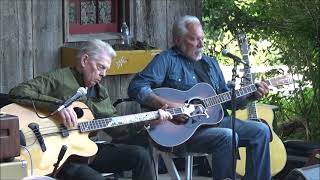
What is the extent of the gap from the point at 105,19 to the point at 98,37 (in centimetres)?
20

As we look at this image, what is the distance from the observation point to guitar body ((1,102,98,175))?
4547 mm

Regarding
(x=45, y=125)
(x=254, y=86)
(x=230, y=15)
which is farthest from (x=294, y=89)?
(x=45, y=125)

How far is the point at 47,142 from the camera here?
15.2 feet

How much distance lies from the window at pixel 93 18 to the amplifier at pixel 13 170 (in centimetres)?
222

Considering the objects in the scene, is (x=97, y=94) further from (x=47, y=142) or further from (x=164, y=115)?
(x=47, y=142)

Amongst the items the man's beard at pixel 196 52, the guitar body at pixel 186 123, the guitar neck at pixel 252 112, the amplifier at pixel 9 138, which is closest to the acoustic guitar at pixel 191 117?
the guitar body at pixel 186 123

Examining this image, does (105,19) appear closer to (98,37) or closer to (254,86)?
(98,37)

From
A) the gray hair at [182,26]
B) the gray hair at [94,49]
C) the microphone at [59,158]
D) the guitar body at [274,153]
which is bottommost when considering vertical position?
the guitar body at [274,153]

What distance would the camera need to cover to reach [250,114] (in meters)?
5.99

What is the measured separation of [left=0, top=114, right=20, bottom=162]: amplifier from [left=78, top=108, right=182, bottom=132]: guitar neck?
755 millimetres

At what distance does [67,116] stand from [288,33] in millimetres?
2809

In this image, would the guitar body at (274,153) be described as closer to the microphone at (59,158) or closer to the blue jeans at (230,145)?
the blue jeans at (230,145)

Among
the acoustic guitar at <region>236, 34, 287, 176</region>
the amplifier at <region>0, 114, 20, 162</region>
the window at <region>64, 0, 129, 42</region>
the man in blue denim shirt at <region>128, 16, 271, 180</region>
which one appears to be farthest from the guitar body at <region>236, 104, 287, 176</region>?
the amplifier at <region>0, 114, 20, 162</region>

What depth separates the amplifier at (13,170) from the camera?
394 cm
